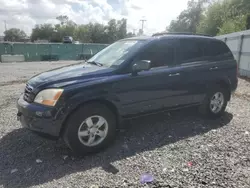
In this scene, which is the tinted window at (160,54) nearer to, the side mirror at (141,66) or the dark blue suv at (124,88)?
the dark blue suv at (124,88)

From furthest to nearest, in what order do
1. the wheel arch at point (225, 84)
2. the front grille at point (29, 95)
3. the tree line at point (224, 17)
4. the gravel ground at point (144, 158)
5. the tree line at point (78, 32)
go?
the tree line at point (78, 32)
the tree line at point (224, 17)
the wheel arch at point (225, 84)
the front grille at point (29, 95)
the gravel ground at point (144, 158)

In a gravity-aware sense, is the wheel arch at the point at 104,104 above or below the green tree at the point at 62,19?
below

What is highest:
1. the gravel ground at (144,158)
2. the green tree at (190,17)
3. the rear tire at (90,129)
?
the green tree at (190,17)

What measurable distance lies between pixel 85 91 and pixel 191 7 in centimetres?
6810

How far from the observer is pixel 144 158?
371 centimetres

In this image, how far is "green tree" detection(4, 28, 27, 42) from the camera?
10066 centimetres

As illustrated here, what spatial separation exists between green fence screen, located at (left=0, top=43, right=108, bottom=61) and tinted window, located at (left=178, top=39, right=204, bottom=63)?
78.1ft

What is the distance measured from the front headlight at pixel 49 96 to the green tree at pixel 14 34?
106970 mm

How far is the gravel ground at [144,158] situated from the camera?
3168 mm

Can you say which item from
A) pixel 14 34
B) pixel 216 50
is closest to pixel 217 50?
pixel 216 50

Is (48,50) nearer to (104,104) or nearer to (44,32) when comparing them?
(104,104)

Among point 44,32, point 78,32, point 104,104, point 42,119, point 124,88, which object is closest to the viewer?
point 42,119

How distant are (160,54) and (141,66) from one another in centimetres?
71

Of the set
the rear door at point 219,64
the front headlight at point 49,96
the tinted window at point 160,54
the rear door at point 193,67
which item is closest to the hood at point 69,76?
the front headlight at point 49,96
